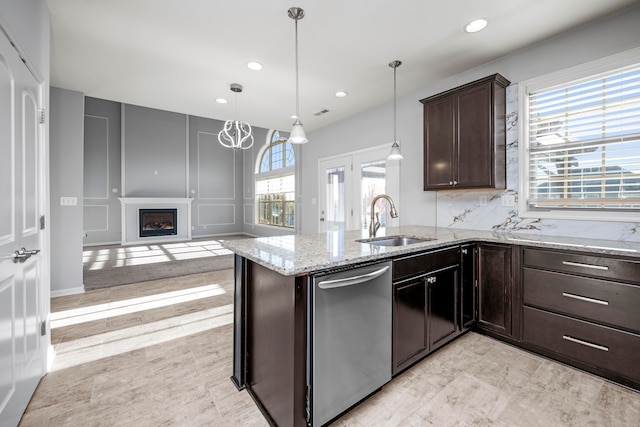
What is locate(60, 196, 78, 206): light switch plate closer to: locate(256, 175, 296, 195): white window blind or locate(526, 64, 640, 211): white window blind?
locate(256, 175, 296, 195): white window blind

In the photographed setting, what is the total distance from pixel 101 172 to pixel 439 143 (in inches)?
320

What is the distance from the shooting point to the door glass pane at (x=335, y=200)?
16.2ft

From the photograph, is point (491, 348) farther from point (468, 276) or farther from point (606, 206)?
point (606, 206)

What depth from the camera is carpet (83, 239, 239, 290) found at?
4359 mm

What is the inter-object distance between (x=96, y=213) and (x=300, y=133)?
7.52 m

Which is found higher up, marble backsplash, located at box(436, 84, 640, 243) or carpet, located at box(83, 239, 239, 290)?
marble backsplash, located at box(436, 84, 640, 243)

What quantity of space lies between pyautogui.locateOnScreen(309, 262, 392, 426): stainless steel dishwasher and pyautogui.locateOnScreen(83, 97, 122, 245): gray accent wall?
8.17m

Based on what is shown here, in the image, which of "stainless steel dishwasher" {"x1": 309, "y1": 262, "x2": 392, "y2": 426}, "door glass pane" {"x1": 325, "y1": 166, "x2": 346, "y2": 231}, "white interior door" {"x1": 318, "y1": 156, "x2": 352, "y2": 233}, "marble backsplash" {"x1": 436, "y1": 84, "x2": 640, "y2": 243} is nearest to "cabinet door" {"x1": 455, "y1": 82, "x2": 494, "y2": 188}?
"marble backsplash" {"x1": 436, "y1": 84, "x2": 640, "y2": 243}

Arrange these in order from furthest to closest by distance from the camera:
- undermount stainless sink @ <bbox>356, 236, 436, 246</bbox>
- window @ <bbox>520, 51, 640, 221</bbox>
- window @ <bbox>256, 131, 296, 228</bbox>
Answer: window @ <bbox>256, 131, 296, 228</bbox> → undermount stainless sink @ <bbox>356, 236, 436, 246</bbox> → window @ <bbox>520, 51, 640, 221</bbox>

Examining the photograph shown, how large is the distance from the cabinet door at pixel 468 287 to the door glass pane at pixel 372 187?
5.63 ft

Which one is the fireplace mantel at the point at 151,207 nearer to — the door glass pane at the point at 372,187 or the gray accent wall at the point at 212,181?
the gray accent wall at the point at 212,181

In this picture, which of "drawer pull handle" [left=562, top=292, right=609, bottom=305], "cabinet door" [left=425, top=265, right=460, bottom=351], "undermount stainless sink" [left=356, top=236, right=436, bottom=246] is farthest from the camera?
"undermount stainless sink" [left=356, top=236, right=436, bottom=246]

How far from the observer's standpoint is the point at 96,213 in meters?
7.25

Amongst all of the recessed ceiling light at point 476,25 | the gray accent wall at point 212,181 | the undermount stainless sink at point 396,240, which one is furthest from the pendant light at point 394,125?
the gray accent wall at point 212,181
